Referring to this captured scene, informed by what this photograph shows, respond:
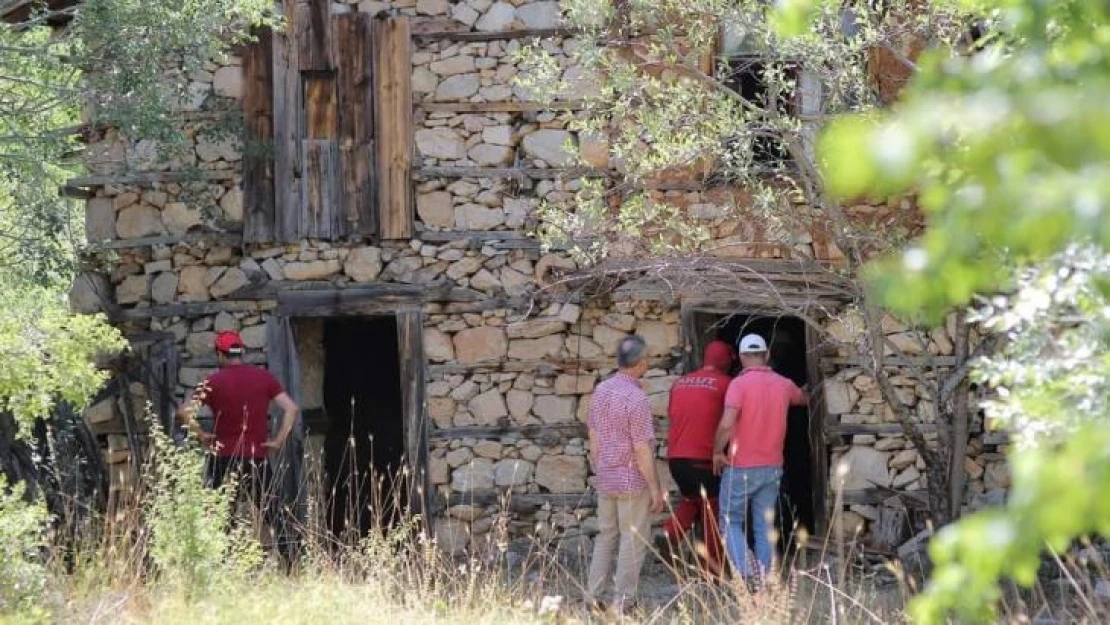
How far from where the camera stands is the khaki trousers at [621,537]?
25.5 ft

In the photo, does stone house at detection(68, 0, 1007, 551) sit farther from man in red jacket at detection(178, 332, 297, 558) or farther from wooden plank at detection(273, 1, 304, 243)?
man in red jacket at detection(178, 332, 297, 558)

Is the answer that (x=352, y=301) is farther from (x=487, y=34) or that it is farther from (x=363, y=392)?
(x=363, y=392)

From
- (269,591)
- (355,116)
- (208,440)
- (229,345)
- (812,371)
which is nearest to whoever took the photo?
(269,591)

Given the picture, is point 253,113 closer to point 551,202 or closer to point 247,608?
point 551,202

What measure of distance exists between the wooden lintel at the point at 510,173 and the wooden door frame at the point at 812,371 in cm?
109

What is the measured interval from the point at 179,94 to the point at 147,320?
1.67 m

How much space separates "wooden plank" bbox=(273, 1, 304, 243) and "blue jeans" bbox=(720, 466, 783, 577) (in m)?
3.88

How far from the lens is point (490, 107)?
10492 mm

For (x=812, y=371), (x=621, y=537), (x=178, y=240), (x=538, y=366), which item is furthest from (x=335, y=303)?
(x=621, y=537)

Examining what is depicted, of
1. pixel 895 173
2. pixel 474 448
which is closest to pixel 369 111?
pixel 474 448

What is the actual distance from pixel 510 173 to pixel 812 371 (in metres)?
2.43

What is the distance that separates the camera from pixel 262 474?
9.40m

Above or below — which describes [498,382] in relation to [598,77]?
below

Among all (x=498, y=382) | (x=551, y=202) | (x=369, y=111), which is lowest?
(x=498, y=382)
